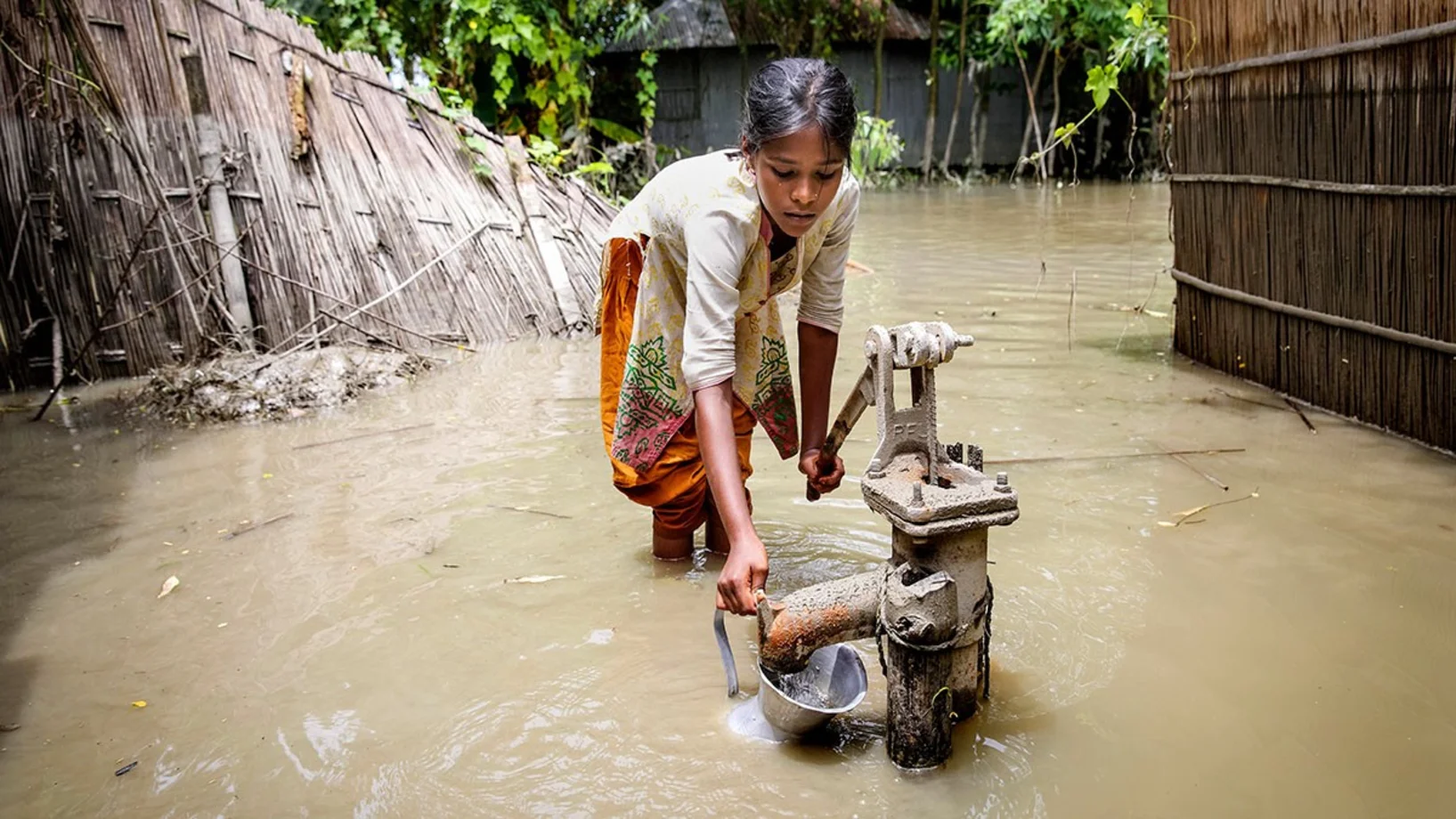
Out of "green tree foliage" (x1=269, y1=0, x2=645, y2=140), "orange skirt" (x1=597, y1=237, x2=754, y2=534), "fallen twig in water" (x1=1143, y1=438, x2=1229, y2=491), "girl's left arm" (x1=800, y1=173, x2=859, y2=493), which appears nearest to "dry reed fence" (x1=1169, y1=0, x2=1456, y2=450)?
"fallen twig in water" (x1=1143, y1=438, x2=1229, y2=491)

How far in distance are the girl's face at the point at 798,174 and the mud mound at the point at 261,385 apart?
2.98 metres

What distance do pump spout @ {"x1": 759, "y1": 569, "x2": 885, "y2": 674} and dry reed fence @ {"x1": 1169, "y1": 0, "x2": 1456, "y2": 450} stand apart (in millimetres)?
2361

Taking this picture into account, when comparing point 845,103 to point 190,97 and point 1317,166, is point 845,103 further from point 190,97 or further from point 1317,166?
point 190,97

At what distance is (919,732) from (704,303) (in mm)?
862

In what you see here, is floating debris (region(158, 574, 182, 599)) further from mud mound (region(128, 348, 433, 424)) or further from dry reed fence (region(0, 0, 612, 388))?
dry reed fence (region(0, 0, 612, 388))

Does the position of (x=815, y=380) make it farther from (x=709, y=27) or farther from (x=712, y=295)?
(x=709, y=27)

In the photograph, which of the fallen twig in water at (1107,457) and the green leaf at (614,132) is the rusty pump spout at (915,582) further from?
the green leaf at (614,132)

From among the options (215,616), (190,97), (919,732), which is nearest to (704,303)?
(919,732)

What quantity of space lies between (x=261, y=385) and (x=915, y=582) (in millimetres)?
3553

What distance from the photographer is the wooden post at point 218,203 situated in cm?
487

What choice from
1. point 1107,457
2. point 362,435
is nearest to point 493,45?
point 362,435

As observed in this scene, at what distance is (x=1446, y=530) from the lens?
2758 millimetres

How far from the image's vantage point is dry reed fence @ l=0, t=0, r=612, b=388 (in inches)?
183

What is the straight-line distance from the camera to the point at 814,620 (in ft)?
5.96
